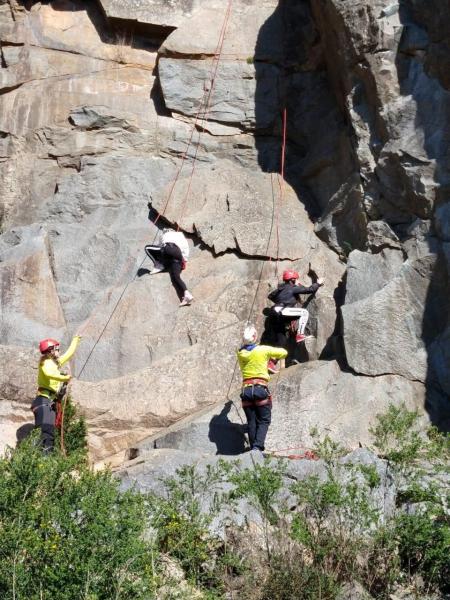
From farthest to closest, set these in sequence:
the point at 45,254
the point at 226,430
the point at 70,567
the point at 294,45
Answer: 1. the point at 294,45
2. the point at 45,254
3. the point at 226,430
4. the point at 70,567

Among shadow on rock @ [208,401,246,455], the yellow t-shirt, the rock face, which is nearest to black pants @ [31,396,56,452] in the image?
the yellow t-shirt

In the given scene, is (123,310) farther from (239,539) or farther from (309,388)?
(239,539)

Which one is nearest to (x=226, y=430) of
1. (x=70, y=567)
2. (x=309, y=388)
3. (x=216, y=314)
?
(x=309, y=388)

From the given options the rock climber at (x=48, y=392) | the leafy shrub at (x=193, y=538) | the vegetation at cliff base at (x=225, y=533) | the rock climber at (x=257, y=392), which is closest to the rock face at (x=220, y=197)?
the rock climber at (x=257, y=392)

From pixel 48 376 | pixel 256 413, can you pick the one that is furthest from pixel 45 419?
pixel 256 413

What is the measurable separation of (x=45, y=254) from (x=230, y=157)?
4243mm

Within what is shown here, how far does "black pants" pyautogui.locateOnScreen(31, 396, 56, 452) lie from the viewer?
1205 centimetres

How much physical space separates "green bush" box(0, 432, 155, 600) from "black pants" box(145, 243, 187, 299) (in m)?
6.39

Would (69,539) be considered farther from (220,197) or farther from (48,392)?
(220,197)

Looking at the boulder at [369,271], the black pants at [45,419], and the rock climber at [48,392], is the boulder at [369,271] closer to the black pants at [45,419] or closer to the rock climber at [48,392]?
the rock climber at [48,392]

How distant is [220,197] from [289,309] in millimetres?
3248

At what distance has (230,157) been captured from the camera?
1805cm

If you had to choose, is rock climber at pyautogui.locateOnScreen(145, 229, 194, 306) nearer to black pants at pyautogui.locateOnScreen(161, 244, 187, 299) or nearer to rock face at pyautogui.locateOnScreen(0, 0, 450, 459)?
black pants at pyautogui.locateOnScreen(161, 244, 187, 299)

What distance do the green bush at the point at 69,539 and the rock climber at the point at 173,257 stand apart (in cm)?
632
